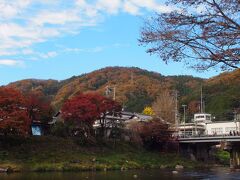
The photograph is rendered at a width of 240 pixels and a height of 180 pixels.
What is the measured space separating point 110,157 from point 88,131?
6.75 meters

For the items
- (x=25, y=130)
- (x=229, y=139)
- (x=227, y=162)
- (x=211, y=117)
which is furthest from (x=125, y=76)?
(x=25, y=130)

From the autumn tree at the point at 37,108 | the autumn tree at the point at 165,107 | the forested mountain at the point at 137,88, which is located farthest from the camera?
the forested mountain at the point at 137,88

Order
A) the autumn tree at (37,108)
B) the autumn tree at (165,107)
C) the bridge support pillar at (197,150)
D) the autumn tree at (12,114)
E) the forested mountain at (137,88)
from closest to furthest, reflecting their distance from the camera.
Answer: the autumn tree at (12,114) < the autumn tree at (37,108) < the bridge support pillar at (197,150) < the autumn tree at (165,107) < the forested mountain at (137,88)

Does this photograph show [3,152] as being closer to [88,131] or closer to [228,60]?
[88,131]

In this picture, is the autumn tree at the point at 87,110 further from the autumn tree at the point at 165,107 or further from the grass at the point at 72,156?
the autumn tree at the point at 165,107

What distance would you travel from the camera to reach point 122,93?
398ft

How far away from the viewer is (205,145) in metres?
71.5

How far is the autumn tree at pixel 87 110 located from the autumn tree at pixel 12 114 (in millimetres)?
7905

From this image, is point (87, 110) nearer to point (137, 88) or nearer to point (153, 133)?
point (153, 133)

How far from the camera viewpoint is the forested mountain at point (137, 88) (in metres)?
110

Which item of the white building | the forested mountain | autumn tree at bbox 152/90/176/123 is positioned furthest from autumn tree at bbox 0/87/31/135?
the white building

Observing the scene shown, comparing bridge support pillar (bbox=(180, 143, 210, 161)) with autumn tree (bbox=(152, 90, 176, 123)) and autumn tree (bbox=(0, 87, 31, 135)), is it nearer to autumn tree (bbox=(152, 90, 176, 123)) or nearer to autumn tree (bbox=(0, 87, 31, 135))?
autumn tree (bbox=(152, 90, 176, 123))

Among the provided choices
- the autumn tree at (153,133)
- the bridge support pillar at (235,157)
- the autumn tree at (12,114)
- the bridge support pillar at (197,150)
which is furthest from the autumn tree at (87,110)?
the bridge support pillar at (235,157)

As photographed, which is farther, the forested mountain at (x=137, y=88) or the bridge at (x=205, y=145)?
the forested mountain at (x=137, y=88)
